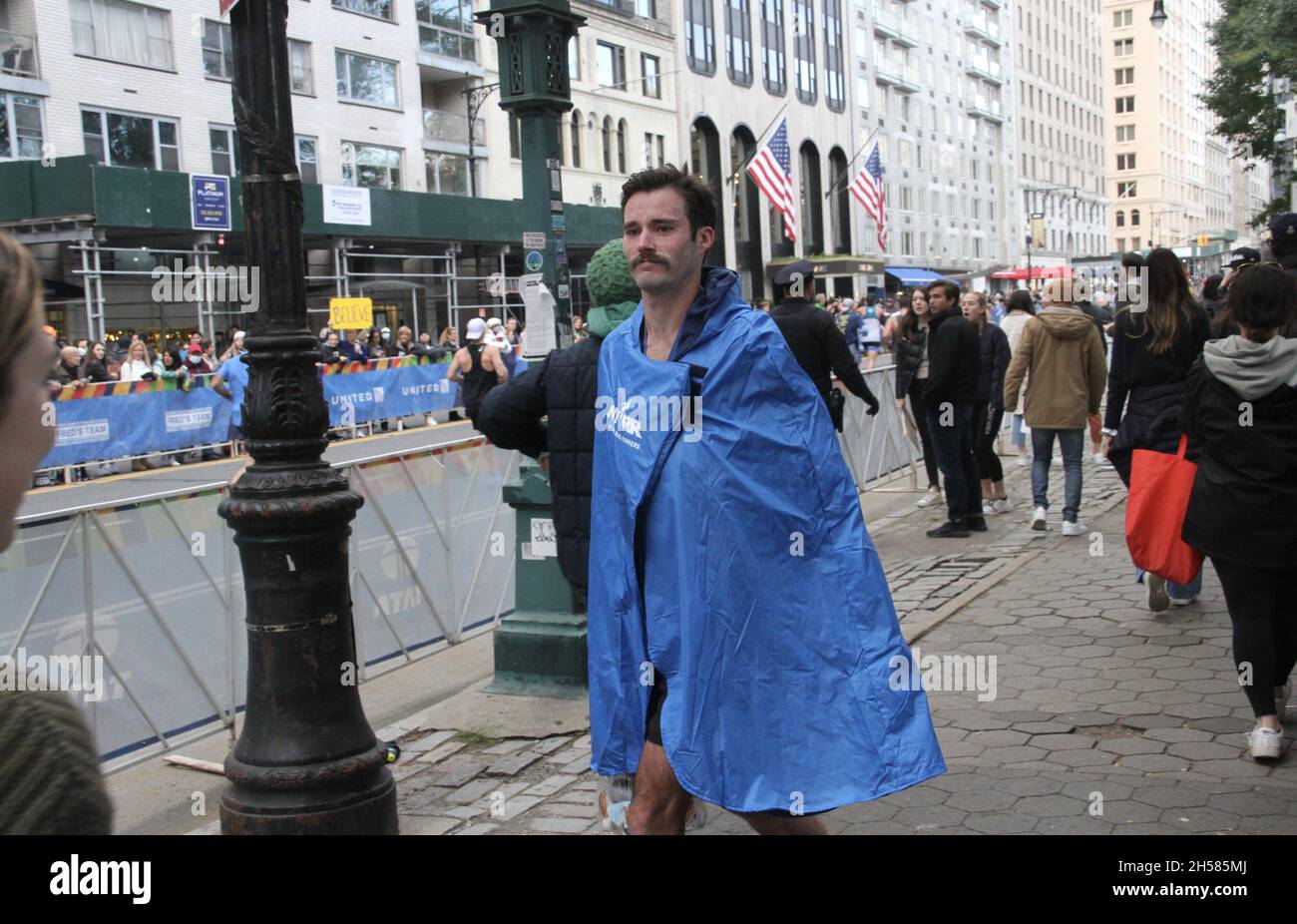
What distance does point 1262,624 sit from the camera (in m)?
4.98

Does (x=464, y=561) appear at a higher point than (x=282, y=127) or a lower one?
lower

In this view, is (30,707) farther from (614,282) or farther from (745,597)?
(614,282)

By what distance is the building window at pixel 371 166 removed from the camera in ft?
118

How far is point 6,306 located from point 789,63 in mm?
64997

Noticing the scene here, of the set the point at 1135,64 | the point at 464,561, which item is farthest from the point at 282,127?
the point at 1135,64

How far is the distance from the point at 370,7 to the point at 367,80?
→ 2076 mm

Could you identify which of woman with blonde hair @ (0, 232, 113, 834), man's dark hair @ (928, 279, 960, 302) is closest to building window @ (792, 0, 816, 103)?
man's dark hair @ (928, 279, 960, 302)

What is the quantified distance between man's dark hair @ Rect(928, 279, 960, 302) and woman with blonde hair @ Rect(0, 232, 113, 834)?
31.3 ft

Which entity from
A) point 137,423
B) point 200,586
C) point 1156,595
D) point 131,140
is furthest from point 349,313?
point 1156,595

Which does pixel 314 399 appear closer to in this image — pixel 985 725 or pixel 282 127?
pixel 282 127

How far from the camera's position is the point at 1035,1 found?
326ft

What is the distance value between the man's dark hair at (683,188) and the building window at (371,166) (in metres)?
33.5

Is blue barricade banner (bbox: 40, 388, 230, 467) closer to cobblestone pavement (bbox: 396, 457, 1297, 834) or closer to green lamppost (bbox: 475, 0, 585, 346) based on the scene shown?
green lamppost (bbox: 475, 0, 585, 346)

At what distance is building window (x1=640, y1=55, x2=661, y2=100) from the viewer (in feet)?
166
